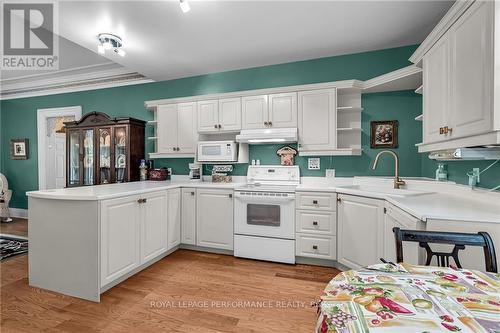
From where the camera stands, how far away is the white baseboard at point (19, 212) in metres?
4.93

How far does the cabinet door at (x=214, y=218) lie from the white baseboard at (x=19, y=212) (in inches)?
177

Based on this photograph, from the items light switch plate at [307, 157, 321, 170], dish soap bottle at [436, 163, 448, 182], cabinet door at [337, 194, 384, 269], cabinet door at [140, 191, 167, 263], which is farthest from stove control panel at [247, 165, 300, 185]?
dish soap bottle at [436, 163, 448, 182]

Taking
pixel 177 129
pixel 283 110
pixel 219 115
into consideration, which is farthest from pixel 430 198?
pixel 177 129

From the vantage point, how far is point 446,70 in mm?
1665

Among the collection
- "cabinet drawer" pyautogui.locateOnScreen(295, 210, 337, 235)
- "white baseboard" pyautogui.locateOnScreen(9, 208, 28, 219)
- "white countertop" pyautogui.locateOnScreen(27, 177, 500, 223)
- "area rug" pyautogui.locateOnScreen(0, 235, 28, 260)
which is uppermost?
"white countertop" pyautogui.locateOnScreen(27, 177, 500, 223)

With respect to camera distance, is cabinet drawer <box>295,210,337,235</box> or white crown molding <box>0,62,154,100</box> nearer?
cabinet drawer <box>295,210,337,235</box>

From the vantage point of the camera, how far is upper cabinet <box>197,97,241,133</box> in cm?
325

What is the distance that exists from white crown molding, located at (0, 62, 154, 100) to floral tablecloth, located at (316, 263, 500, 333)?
4.33 meters

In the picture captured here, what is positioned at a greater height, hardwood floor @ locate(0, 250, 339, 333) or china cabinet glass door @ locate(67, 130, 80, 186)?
china cabinet glass door @ locate(67, 130, 80, 186)

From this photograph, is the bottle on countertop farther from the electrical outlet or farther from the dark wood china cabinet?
the electrical outlet

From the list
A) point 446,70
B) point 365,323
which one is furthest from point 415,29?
point 365,323

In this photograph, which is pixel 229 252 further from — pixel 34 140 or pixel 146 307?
pixel 34 140

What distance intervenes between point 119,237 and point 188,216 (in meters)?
1.03

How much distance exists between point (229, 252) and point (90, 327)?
1611mm
